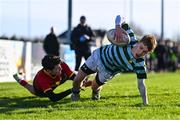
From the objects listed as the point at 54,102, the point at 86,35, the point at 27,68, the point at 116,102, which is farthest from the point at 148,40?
the point at 27,68

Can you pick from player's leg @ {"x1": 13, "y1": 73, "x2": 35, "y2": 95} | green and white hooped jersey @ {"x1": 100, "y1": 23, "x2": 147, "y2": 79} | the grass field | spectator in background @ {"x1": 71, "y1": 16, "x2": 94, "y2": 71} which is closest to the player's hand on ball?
green and white hooped jersey @ {"x1": 100, "y1": 23, "x2": 147, "y2": 79}

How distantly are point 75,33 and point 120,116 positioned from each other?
9735mm

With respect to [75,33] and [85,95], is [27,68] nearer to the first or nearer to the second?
[75,33]

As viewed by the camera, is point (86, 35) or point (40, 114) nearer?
point (40, 114)

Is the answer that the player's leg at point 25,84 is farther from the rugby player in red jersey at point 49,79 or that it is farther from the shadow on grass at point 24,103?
the shadow on grass at point 24,103

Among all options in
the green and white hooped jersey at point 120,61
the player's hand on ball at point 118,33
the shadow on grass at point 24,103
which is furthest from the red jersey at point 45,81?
the player's hand on ball at point 118,33

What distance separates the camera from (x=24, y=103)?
10781 mm

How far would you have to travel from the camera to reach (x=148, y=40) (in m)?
9.77

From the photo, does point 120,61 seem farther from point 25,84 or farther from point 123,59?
point 25,84

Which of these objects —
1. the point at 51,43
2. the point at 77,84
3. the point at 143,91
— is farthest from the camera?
the point at 51,43

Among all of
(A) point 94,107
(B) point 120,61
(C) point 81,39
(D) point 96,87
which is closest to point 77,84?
(D) point 96,87

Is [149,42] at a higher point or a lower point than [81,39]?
higher

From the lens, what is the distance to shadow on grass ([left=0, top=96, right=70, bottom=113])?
396 inches

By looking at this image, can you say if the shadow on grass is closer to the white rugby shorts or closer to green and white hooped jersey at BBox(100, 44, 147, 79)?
the white rugby shorts
